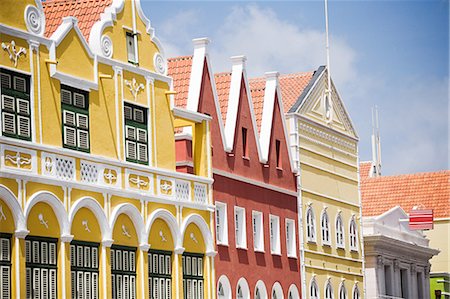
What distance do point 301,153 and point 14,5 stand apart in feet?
63.6

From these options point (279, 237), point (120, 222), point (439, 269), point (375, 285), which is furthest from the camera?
point (439, 269)

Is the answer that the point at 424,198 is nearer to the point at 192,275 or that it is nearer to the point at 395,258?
the point at 395,258

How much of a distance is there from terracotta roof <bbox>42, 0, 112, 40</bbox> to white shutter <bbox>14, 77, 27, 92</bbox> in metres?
3.84

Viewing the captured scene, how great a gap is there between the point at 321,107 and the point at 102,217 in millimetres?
A: 19410

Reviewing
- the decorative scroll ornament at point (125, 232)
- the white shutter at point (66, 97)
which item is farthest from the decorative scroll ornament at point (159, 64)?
the decorative scroll ornament at point (125, 232)

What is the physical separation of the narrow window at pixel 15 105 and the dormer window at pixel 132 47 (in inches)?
201

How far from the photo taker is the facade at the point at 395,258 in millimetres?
55219

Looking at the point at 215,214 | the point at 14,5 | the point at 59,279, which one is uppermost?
the point at 14,5

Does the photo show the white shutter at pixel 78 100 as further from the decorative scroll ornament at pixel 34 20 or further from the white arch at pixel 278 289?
the white arch at pixel 278 289

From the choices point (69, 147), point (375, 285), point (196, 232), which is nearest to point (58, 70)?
point (69, 147)

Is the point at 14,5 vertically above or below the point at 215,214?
above

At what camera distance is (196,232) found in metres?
38.4

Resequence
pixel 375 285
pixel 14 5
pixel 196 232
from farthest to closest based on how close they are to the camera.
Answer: pixel 375 285
pixel 196 232
pixel 14 5

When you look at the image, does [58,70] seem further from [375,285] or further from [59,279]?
[375,285]
